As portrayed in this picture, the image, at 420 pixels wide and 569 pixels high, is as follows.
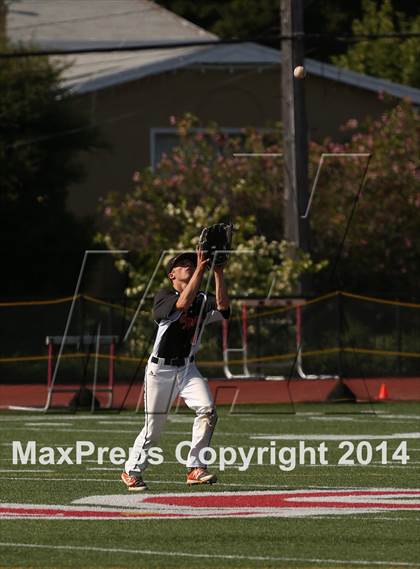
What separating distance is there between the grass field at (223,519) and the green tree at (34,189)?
16.1m

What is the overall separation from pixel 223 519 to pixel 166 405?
2.17 m

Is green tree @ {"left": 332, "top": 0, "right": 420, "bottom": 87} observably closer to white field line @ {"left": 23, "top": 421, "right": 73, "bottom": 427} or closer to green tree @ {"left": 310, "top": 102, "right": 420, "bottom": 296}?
green tree @ {"left": 310, "top": 102, "right": 420, "bottom": 296}

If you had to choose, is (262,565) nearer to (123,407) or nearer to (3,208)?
(123,407)

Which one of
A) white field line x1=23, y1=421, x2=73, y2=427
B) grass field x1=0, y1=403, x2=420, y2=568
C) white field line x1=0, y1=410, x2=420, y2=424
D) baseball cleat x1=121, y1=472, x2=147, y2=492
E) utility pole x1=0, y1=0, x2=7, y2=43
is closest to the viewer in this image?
grass field x1=0, y1=403, x2=420, y2=568

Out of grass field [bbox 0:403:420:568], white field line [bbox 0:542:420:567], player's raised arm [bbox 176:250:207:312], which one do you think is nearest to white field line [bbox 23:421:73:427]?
grass field [bbox 0:403:420:568]

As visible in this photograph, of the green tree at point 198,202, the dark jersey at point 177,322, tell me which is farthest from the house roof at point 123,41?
the dark jersey at point 177,322

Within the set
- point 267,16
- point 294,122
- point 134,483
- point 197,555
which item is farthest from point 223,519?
point 267,16

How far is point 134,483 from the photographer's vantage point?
12.8m

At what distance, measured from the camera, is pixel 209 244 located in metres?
12.8

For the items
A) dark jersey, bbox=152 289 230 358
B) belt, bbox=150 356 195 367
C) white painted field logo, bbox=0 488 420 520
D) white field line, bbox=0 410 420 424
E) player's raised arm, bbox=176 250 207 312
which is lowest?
white field line, bbox=0 410 420 424

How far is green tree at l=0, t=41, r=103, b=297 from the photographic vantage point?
3600 cm

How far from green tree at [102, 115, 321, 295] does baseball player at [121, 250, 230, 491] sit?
1691 cm

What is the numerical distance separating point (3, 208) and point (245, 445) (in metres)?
19.2

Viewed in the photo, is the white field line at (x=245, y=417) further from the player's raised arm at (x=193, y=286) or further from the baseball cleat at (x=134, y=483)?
the player's raised arm at (x=193, y=286)
